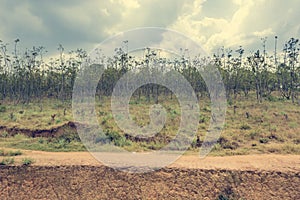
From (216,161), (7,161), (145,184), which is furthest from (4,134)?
(216,161)

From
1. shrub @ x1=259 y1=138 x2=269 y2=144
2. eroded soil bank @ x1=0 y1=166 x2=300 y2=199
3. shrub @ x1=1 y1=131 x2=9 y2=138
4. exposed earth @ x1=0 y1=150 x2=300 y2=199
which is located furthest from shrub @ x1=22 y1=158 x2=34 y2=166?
shrub @ x1=259 y1=138 x2=269 y2=144

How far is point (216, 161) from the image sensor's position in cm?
1099

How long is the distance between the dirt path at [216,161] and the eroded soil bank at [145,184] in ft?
0.98

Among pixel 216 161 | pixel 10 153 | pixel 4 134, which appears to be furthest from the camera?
pixel 4 134

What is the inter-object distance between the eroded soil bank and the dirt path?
0.30 metres

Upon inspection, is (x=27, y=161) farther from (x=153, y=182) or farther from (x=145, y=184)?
(x=153, y=182)

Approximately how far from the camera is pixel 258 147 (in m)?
13.8

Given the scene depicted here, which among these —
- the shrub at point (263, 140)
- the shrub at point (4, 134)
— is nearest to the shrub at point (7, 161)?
the shrub at point (4, 134)

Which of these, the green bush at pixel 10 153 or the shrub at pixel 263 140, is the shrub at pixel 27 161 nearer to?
the green bush at pixel 10 153

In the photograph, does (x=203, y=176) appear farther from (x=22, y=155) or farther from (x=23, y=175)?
(x=22, y=155)

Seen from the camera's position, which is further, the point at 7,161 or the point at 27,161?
the point at 7,161

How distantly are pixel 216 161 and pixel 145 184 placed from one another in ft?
10.0

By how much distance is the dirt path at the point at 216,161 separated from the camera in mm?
10172

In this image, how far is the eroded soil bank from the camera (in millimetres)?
9336
